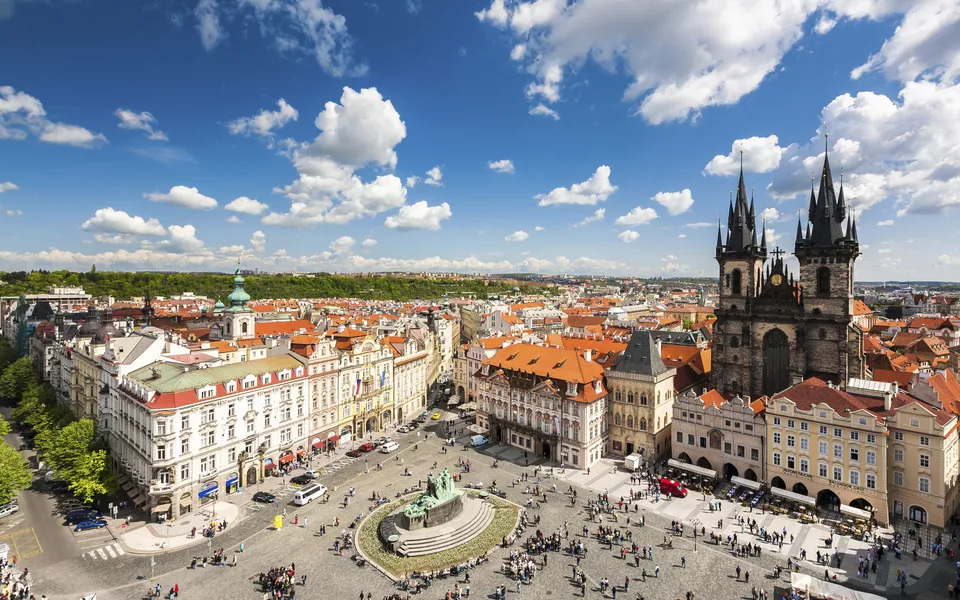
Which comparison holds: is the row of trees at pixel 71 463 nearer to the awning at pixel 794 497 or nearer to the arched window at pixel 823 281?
the awning at pixel 794 497

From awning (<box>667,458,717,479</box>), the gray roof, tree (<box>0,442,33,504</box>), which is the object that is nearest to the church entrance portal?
the gray roof

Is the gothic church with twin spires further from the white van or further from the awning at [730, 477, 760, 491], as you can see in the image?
the white van

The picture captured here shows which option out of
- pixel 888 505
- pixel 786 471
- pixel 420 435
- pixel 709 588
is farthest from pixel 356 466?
pixel 888 505

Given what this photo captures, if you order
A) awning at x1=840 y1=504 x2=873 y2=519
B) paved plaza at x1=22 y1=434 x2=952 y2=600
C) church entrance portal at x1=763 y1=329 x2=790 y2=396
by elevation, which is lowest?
paved plaza at x1=22 y1=434 x2=952 y2=600

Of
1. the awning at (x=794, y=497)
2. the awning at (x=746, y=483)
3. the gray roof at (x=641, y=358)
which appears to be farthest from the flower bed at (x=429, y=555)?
the awning at (x=794, y=497)

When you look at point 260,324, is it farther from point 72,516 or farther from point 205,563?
point 205,563
